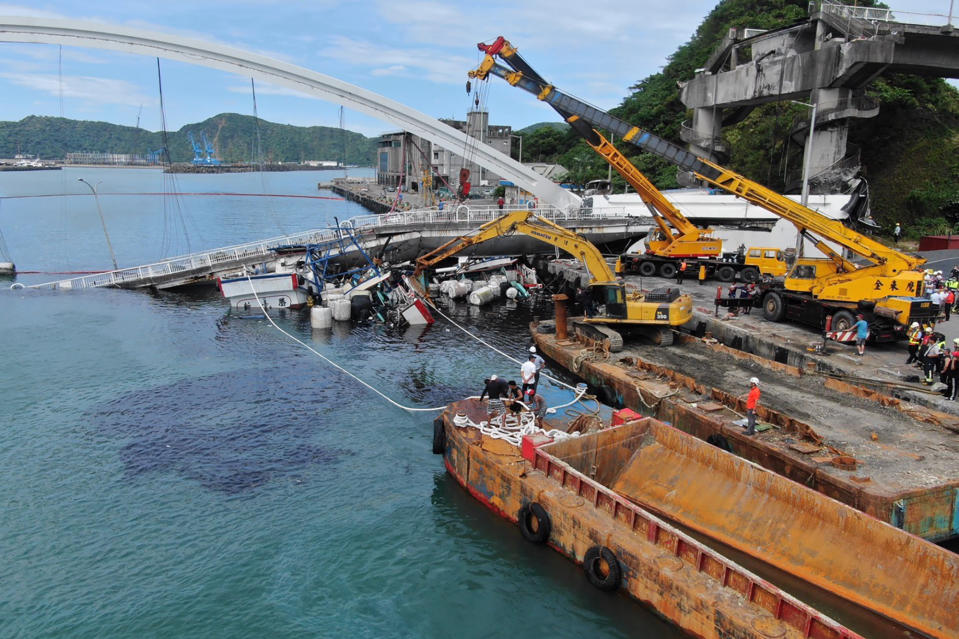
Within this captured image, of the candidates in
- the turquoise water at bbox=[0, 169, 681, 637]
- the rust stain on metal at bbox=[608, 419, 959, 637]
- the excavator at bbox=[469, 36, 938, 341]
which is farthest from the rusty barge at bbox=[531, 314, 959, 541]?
the turquoise water at bbox=[0, 169, 681, 637]

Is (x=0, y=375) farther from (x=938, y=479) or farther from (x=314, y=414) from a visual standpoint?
(x=938, y=479)

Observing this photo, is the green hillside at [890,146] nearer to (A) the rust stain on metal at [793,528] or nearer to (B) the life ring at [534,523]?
(A) the rust stain on metal at [793,528]

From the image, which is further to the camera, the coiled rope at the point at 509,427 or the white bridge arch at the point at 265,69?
the white bridge arch at the point at 265,69

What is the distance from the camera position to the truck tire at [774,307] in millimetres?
27406

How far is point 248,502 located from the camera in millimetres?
15469

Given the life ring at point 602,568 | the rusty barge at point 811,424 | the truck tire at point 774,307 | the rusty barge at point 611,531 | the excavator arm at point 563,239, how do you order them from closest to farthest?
the rusty barge at point 611,531 < the life ring at point 602,568 < the rusty barge at point 811,424 < the truck tire at point 774,307 < the excavator arm at point 563,239

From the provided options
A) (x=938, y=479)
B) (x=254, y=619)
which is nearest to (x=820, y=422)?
(x=938, y=479)

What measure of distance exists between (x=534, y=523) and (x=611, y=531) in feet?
6.46

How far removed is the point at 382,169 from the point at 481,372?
144610 mm

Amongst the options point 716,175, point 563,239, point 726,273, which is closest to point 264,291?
point 563,239

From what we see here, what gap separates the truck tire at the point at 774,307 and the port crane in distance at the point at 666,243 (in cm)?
734

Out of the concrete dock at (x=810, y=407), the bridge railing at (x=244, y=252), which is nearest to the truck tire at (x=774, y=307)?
the concrete dock at (x=810, y=407)

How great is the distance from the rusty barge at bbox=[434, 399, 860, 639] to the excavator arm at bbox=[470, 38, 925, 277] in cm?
1445

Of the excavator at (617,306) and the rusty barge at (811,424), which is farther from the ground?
the excavator at (617,306)
